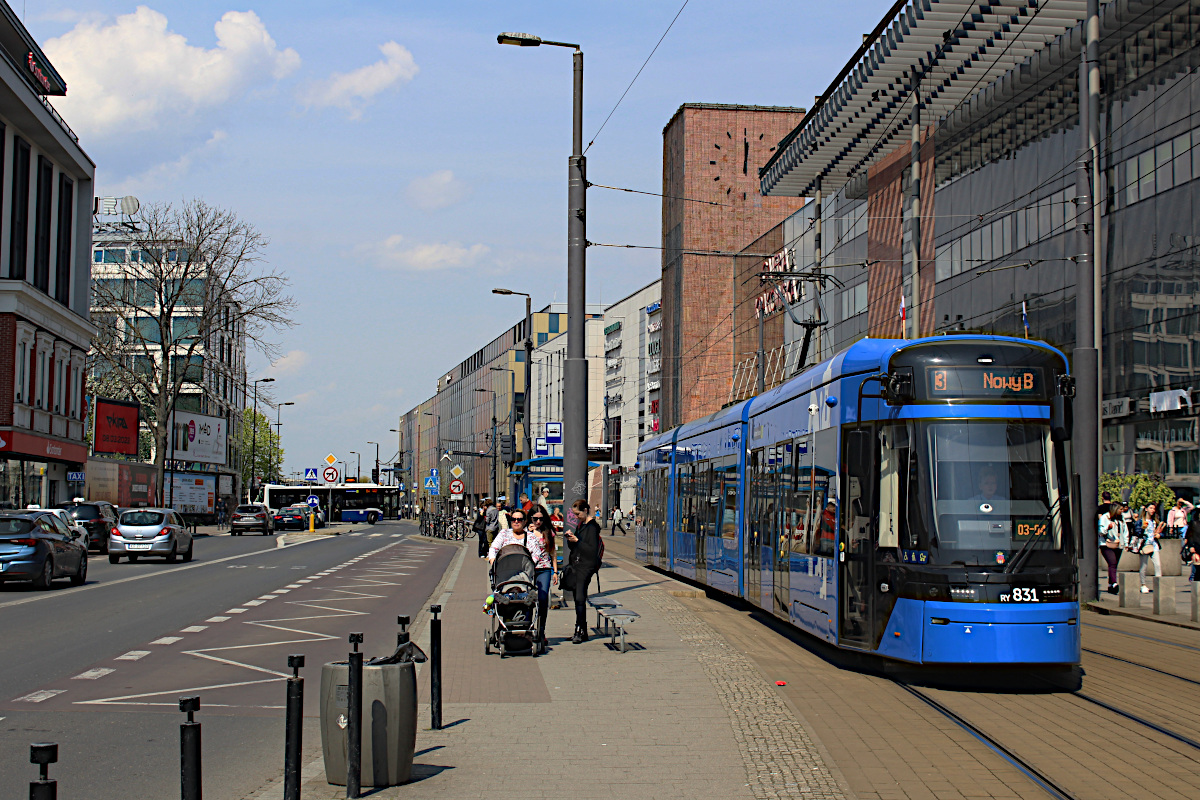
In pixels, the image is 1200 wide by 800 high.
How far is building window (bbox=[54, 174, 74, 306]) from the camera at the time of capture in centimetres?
6160

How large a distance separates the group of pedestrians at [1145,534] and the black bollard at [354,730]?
19.4 metres

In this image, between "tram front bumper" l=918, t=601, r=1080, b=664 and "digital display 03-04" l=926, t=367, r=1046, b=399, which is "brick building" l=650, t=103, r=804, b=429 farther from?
"tram front bumper" l=918, t=601, r=1080, b=664

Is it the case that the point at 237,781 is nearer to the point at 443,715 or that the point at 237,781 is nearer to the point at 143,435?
the point at 443,715

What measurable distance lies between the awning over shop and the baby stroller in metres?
26.6

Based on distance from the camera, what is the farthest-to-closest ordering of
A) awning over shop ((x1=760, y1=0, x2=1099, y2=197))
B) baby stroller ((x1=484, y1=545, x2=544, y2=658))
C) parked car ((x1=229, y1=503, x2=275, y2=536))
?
1. parked car ((x1=229, y1=503, x2=275, y2=536))
2. awning over shop ((x1=760, y1=0, x2=1099, y2=197))
3. baby stroller ((x1=484, y1=545, x2=544, y2=658))

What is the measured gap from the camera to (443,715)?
9.89 m

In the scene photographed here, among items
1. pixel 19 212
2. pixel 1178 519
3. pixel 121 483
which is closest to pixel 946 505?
pixel 1178 519

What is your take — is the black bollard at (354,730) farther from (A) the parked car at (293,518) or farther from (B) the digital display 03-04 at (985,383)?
(A) the parked car at (293,518)

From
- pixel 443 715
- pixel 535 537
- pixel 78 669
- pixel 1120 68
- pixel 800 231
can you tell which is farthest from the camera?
pixel 800 231

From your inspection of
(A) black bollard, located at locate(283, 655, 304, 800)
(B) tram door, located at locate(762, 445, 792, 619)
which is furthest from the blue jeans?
(A) black bollard, located at locate(283, 655, 304, 800)

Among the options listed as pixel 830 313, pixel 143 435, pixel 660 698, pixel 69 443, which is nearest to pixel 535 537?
pixel 660 698

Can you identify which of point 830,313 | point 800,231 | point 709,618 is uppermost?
point 800,231

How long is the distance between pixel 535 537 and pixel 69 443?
165 ft

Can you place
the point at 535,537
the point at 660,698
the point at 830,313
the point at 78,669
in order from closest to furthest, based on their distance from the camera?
the point at 660,698 → the point at 78,669 → the point at 535,537 → the point at 830,313
